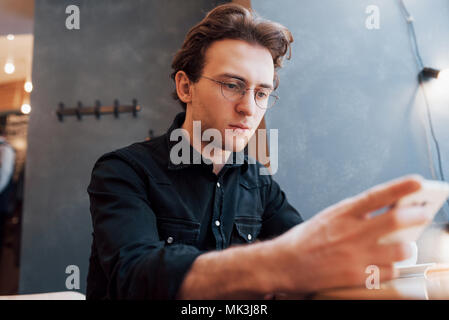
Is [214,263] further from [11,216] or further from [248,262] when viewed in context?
[11,216]

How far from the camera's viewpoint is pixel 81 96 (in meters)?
2.68

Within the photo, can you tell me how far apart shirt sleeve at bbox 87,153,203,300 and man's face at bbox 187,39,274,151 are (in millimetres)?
294

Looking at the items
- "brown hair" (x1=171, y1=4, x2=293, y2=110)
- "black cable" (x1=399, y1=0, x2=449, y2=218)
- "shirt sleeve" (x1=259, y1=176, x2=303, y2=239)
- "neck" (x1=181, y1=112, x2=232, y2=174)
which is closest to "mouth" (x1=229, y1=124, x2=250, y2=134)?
"neck" (x1=181, y1=112, x2=232, y2=174)

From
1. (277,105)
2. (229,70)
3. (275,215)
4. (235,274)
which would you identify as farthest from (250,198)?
(235,274)

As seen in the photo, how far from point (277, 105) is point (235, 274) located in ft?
4.11

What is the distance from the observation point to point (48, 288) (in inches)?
97.0

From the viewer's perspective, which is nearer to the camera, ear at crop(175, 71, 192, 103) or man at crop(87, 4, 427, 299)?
man at crop(87, 4, 427, 299)

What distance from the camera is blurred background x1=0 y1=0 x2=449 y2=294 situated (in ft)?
5.67

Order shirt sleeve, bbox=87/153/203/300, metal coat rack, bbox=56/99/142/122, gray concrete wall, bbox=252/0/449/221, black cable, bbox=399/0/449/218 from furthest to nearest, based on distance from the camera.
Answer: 1. metal coat rack, bbox=56/99/142/122
2. black cable, bbox=399/0/449/218
3. gray concrete wall, bbox=252/0/449/221
4. shirt sleeve, bbox=87/153/203/300

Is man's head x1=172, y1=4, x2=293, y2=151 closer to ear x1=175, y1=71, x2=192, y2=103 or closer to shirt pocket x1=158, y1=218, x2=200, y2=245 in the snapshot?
ear x1=175, y1=71, x2=192, y2=103

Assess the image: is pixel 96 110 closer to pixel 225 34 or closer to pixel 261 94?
pixel 225 34

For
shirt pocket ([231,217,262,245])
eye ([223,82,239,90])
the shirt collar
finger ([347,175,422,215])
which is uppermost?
eye ([223,82,239,90])

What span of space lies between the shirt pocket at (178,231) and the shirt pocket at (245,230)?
0.18 metres
